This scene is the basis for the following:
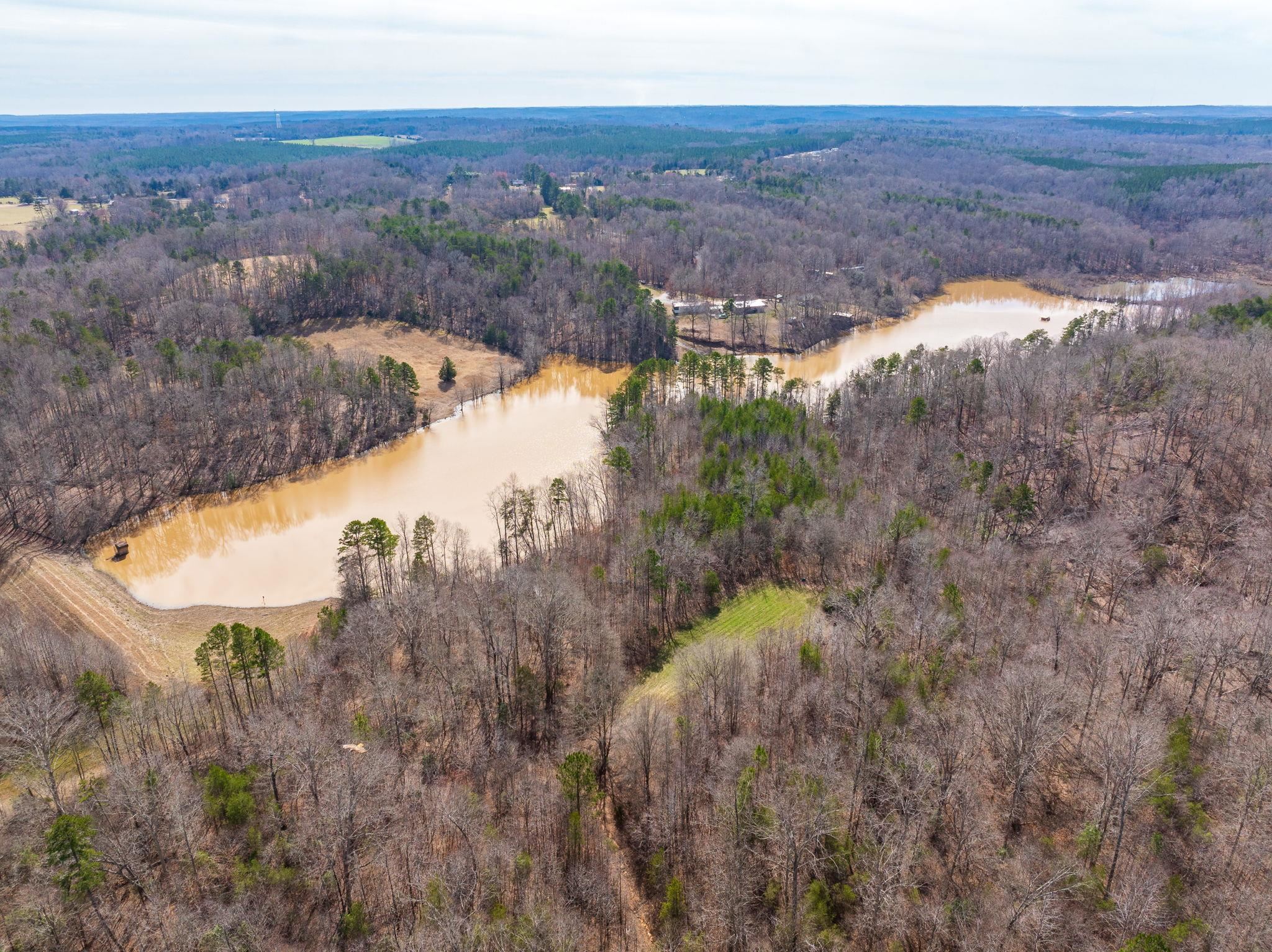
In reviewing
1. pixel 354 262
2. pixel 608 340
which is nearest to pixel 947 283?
pixel 608 340

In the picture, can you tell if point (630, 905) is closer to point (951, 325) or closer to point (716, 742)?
point (716, 742)

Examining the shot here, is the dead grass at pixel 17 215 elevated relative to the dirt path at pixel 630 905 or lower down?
elevated

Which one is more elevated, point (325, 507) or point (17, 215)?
point (17, 215)

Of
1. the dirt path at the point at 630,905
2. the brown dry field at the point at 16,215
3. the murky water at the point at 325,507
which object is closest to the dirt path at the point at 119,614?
the murky water at the point at 325,507

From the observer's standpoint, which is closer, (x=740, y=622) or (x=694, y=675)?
(x=694, y=675)

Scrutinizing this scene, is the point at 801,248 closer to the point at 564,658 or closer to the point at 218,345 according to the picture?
the point at 218,345

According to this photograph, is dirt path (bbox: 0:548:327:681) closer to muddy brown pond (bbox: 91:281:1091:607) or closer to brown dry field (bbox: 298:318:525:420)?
muddy brown pond (bbox: 91:281:1091:607)

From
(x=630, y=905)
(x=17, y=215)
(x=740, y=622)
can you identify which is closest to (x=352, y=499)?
(x=740, y=622)

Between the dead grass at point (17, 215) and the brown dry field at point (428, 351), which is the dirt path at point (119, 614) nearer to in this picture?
the brown dry field at point (428, 351)
